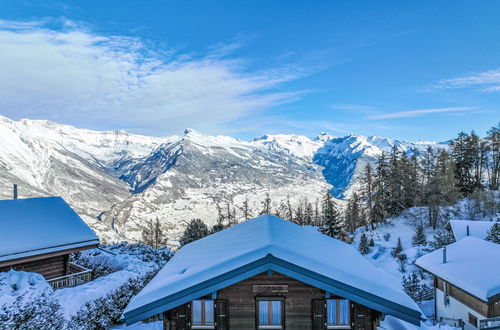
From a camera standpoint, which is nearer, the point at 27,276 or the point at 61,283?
the point at 27,276

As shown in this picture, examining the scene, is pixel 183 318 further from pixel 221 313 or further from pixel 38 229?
pixel 38 229

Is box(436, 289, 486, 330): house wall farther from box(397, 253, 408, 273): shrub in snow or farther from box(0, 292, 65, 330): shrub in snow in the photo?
box(0, 292, 65, 330): shrub in snow

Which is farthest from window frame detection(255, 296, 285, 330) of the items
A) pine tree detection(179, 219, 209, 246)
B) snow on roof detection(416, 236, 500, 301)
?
pine tree detection(179, 219, 209, 246)

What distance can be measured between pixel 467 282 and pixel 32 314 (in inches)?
754

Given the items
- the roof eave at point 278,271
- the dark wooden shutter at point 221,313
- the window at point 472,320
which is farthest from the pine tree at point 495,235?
the dark wooden shutter at point 221,313

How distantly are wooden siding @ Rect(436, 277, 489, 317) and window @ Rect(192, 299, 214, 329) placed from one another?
14205 mm

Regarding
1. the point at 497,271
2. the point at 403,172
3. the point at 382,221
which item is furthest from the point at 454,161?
the point at 497,271

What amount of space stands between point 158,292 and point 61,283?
1172 centimetres

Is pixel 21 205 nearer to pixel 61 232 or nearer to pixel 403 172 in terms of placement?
pixel 61 232

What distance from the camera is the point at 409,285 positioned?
2500 centimetres

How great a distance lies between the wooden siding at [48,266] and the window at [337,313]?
1448 cm

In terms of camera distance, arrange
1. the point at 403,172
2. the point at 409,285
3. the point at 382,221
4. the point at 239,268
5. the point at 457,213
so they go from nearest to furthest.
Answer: the point at 239,268, the point at 409,285, the point at 457,213, the point at 382,221, the point at 403,172

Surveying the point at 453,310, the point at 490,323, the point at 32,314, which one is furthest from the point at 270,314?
the point at 453,310

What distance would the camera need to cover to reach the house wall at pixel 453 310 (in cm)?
1684
